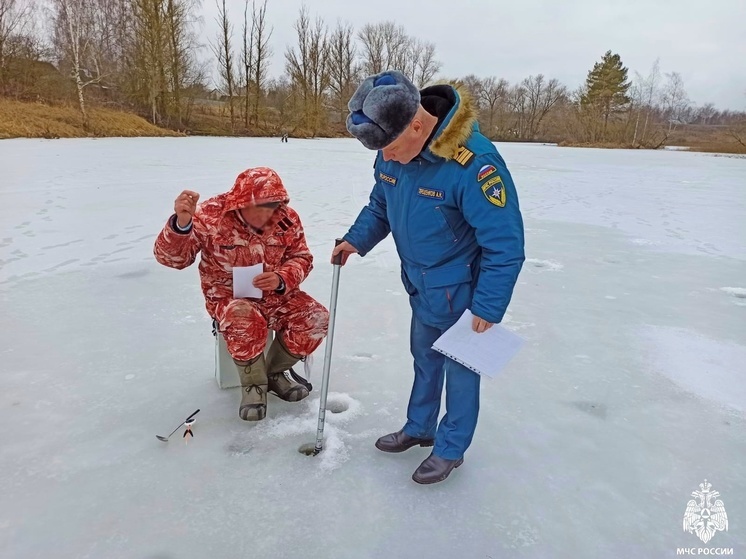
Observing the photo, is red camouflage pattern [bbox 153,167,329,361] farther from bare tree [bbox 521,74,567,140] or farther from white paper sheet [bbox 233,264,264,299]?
bare tree [bbox 521,74,567,140]

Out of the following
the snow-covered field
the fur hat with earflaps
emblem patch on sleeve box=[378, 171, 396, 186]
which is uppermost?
the fur hat with earflaps

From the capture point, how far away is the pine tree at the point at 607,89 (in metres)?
49.1

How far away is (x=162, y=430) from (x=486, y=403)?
4.78 feet

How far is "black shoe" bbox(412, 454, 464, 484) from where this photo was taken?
192 cm

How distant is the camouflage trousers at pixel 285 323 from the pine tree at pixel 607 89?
5233cm

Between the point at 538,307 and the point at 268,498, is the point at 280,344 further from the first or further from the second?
the point at 538,307

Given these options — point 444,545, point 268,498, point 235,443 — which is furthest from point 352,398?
point 444,545

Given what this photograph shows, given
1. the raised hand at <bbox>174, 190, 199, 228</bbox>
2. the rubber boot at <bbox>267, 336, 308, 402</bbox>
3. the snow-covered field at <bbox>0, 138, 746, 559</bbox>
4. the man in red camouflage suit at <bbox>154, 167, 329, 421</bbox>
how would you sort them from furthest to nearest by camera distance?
1. the rubber boot at <bbox>267, 336, 308, 402</bbox>
2. the man in red camouflage suit at <bbox>154, 167, 329, 421</bbox>
3. the raised hand at <bbox>174, 190, 199, 228</bbox>
4. the snow-covered field at <bbox>0, 138, 746, 559</bbox>

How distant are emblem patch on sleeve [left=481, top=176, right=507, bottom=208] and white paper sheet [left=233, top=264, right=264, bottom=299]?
1101mm

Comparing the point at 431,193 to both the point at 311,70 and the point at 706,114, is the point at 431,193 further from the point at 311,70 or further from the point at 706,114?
the point at 706,114

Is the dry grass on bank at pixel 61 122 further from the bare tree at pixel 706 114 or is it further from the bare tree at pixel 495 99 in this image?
the bare tree at pixel 706 114

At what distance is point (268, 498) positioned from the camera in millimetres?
1822

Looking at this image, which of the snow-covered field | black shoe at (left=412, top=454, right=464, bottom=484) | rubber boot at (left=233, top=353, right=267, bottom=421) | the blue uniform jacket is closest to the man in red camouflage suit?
rubber boot at (left=233, top=353, right=267, bottom=421)

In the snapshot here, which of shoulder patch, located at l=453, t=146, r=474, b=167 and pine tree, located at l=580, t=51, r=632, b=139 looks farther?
pine tree, located at l=580, t=51, r=632, b=139
